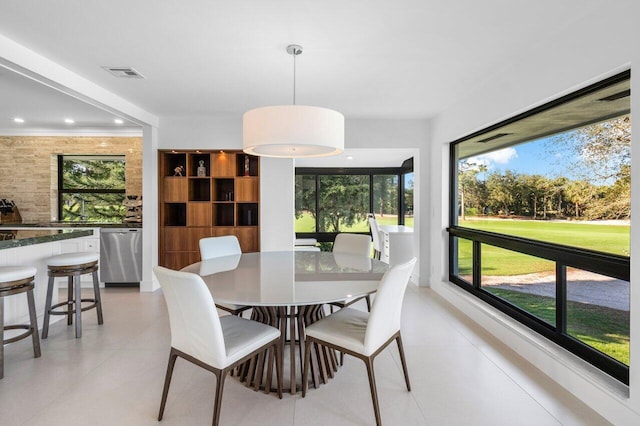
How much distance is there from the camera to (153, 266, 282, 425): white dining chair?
5.42 ft

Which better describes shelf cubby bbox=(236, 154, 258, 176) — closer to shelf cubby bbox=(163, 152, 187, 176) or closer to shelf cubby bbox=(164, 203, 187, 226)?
shelf cubby bbox=(163, 152, 187, 176)

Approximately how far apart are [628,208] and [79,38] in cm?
381

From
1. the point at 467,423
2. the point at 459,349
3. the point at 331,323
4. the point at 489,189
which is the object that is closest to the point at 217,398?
the point at 331,323

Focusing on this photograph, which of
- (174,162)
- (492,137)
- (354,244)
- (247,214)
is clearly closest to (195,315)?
(354,244)

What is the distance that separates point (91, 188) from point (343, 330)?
525cm

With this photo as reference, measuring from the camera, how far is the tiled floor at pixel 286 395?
1.91m

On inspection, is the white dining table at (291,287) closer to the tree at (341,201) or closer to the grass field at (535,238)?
the grass field at (535,238)

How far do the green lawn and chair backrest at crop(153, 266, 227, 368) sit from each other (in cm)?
240

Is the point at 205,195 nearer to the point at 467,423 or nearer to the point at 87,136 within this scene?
the point at 87,136

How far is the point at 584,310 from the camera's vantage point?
2336 millimetres

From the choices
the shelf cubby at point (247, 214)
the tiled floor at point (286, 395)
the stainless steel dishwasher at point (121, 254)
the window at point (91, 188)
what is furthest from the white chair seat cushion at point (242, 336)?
the window at point (91, 188)

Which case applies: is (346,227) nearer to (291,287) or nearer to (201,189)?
(201,189)

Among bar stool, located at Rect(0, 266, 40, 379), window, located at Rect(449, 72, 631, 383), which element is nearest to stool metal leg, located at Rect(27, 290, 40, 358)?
bar stool, located at Rect(0, 266, 40, 379)

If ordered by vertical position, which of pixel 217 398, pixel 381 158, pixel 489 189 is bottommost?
pixel 217 398
